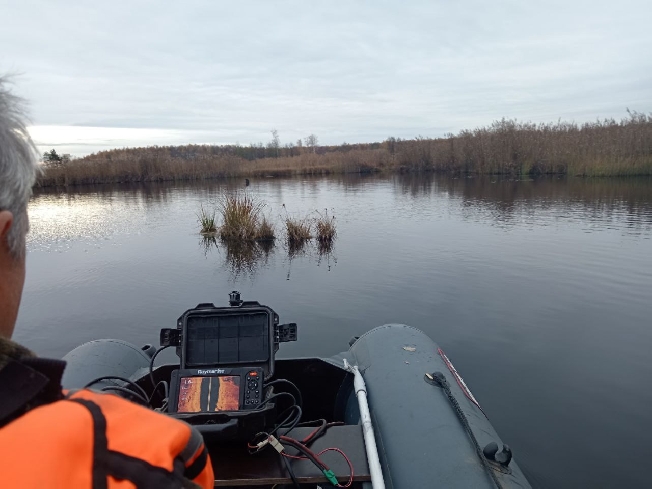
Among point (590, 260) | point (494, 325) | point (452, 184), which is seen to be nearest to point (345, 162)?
point (452, 184)

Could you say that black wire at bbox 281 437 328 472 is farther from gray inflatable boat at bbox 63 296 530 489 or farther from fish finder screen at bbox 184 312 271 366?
fish finder screen at bbox 184 312 271 366

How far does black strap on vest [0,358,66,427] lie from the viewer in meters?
0.68

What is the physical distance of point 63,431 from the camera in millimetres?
664

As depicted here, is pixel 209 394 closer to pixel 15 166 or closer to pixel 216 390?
pixel 216 390

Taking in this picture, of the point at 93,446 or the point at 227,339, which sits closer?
the point at 93,446

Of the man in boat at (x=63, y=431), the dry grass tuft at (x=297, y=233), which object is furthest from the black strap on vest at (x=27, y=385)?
the dry grass tuft at (x=297, y=233)

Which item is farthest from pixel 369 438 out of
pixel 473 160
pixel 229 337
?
pixel 473 160

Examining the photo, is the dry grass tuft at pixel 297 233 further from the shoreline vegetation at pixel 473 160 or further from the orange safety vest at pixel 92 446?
the shoreline vegetation at pixel 473 160

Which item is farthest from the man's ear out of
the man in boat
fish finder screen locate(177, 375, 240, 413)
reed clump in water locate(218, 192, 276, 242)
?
reed clump in water locate(218, 192, 276, 242)

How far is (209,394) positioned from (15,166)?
187cm

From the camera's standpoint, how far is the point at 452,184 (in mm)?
25312

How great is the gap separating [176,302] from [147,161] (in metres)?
30.1

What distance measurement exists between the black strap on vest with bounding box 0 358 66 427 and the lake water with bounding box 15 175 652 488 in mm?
4305

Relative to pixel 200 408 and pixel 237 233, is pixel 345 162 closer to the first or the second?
pixel 237 233
